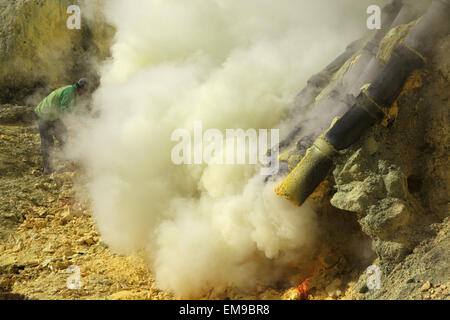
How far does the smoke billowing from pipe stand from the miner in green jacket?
1.11 feet

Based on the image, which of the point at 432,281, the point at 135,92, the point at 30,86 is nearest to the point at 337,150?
the point at 432,281

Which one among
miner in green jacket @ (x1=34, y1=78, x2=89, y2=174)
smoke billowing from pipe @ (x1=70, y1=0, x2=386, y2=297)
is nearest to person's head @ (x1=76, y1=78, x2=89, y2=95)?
miner in green jacket @ (x1=34, y1=78, x2=89, y2=174)

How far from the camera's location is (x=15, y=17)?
782 centimetres

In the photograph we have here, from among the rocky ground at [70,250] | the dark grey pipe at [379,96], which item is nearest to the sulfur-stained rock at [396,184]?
the dark grey pipe at [379,96]

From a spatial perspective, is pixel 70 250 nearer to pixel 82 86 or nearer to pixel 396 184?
pixel 82 86

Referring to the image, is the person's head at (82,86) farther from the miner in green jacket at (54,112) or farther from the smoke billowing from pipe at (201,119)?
the smoke billowing from pipe at (201,119)

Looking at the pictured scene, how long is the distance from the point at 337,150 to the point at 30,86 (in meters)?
6.96

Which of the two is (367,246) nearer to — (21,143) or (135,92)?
(135,92)

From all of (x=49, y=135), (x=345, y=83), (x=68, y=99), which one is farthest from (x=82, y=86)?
(x=345, y=83)

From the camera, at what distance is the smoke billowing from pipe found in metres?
3.91

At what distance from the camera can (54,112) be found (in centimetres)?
604

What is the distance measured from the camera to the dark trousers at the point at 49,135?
6199 mm

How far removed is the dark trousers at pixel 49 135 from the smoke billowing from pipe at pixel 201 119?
0.87ft

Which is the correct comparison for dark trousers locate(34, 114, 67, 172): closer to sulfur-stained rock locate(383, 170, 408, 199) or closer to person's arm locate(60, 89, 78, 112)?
person's arm locate(60, 89, 78, 112)
